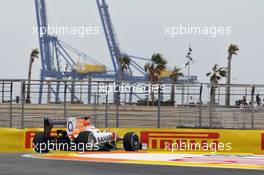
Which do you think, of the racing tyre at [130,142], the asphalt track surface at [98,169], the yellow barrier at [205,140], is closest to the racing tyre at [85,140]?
the racing tyre at [130,142]

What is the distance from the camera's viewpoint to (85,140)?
1856 centimetres

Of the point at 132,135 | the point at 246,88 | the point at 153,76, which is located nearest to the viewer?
the point at 132,135

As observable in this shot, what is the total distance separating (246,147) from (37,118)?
879 centimetres

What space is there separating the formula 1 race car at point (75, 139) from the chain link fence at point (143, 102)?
2.59m

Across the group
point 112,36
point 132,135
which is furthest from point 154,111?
point 112,36

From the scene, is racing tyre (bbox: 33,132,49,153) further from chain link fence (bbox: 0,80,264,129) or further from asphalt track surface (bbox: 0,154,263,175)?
asphalt track surface (bbox: 0,154,263,175)

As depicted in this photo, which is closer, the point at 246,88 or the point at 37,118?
the point at 246,88

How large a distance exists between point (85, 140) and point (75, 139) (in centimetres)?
38

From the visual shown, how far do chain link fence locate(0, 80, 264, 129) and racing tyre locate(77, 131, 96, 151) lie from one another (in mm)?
3086

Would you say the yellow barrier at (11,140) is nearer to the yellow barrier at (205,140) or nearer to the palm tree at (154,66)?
the yellow barrier at (205,140)

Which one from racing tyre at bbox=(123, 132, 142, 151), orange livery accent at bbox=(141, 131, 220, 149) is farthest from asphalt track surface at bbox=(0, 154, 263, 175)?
orange livery accent at bbox=(141, 131, 220, 149)

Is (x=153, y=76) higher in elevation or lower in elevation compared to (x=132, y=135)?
higher

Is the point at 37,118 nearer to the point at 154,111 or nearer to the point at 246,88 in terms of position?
the point at 154,111

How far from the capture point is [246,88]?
20.9 metres
